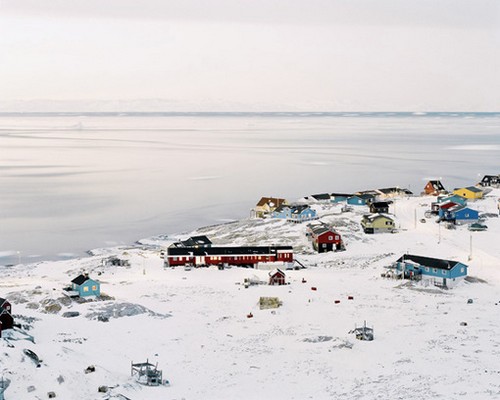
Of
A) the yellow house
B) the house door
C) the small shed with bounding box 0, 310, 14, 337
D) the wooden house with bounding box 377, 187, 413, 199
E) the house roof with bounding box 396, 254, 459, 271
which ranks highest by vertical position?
the small shed with bounding box 0, 310, 14, 337

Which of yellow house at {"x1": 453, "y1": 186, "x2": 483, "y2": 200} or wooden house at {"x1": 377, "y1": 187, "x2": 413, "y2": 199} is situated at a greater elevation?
yellow house at {"x1": 453, "y1": 186, "x2": 483, "y2": 200}

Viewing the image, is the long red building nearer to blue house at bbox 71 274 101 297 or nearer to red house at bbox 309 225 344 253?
red house at bbox 309 225 344 253

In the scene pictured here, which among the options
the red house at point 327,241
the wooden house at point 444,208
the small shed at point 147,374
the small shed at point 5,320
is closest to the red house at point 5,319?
the small shed at point 5,320

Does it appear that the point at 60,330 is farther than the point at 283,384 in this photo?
Yes

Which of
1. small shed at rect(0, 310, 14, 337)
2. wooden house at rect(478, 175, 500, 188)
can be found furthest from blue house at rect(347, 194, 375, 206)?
small shed at rect(0, 310, 14, 337)

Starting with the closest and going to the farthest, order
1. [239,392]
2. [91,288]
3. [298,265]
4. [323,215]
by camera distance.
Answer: [239,392] < [91,288] < [298,265] < [323,215]

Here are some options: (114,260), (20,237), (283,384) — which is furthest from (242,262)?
(20,237)

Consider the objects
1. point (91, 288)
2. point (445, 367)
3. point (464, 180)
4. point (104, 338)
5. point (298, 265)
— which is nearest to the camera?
point (445, 367)

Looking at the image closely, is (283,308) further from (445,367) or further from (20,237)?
(20,237)
